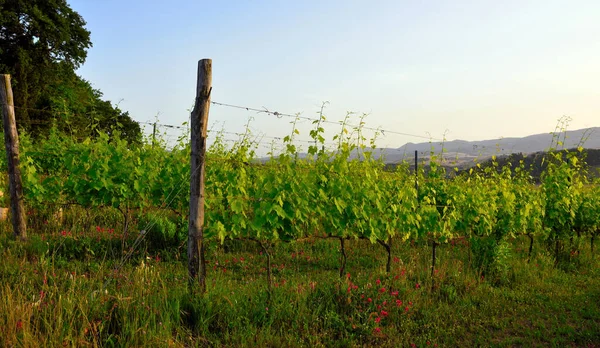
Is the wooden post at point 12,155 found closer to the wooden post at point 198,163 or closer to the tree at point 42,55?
the wooden post at point 198,163

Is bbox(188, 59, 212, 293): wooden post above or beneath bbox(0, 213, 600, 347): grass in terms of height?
above

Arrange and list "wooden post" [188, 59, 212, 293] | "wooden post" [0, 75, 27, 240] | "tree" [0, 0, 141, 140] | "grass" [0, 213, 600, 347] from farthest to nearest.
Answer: "tree" [0, 0, 141, 140], "wooden post" [0, 75, 27, 240], "wooden post" [188, 59, 212, 293], "grass" [0, 213, 600, 347]

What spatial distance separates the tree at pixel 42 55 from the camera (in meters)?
22.6

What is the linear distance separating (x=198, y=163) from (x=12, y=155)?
468 centimetres

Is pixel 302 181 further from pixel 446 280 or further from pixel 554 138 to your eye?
pixel 554 138

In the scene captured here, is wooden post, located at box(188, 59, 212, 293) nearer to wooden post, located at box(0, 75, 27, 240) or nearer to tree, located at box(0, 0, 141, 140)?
wooden post, located at box(0, 75, 27, 240)

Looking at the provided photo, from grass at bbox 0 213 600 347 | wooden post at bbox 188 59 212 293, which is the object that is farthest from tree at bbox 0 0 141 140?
wooden post at bbox 188 59 212 293

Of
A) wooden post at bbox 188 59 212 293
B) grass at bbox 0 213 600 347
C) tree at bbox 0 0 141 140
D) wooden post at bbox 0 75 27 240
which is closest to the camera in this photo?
grass at bbox 0 213 600 347

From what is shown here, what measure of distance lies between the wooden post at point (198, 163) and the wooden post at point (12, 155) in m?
4.50

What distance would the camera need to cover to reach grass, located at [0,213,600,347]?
3.68m

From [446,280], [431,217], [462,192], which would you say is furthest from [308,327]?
[462,192]

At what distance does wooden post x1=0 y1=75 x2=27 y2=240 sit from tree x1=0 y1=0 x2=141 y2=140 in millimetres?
14574

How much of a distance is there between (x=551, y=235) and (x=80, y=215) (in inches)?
423

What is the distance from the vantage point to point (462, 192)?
7871 millimetres
